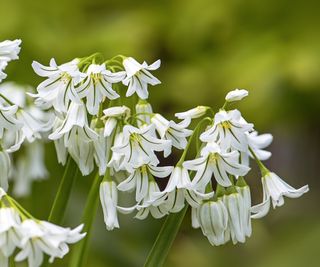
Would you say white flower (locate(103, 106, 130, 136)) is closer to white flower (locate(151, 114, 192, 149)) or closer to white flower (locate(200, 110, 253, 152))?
white flower (locate(151, 114, 192, 149))

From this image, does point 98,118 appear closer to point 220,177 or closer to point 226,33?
point 220,177

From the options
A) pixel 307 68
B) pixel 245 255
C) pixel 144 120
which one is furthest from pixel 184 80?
pixel 144 120

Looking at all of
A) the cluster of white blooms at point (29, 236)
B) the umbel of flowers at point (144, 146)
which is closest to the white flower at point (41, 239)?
the cluster of white blooms at point (29, 236)

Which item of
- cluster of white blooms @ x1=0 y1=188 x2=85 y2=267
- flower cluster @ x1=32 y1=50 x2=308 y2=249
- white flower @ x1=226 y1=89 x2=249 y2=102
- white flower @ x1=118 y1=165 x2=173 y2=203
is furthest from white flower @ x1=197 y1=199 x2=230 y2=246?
cluster of white blooms @ x1=0 y1=188 x2=85 y2=267

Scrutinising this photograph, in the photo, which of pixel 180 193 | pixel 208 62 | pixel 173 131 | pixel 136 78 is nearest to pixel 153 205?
pixel 180 193

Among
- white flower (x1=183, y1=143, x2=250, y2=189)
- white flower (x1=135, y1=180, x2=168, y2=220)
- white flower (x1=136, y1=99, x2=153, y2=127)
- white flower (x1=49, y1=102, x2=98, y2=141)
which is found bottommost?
white flower (x1=135, y1=180, x2=168, y2=220)

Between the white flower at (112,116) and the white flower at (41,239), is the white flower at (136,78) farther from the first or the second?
the white flower at (41,239)
